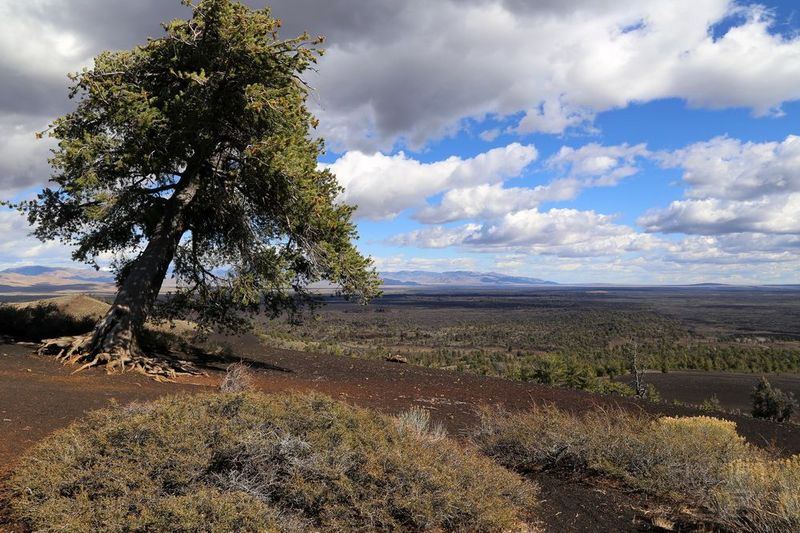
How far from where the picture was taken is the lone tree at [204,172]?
1141 cm

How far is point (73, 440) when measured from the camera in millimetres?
4379

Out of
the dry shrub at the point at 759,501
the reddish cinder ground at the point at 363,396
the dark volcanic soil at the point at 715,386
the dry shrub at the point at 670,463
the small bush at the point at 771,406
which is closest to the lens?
the dry shrub at the point at 759,501

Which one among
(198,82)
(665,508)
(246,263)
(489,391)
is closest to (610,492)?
(665,508)

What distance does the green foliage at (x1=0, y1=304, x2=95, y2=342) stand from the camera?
50.7 ft

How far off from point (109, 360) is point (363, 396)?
5.96 m

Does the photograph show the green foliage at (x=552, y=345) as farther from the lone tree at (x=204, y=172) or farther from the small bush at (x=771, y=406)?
the lone tree at (x=204, y=172)

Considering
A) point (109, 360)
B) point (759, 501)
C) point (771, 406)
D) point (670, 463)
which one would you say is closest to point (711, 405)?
point (771, 406)

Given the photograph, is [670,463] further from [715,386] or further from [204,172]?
[715,386]

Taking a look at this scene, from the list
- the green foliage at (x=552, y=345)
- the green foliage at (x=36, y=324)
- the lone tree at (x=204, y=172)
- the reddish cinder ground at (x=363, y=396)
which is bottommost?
the green foliage at (x=552, y=345)

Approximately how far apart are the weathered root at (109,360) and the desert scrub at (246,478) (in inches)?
295

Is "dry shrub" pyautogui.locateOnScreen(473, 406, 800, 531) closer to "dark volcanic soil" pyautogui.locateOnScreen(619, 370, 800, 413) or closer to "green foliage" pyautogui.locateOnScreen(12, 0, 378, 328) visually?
"green foliage" pyautogui.locateOnScreen(12, 0, 378, 328)

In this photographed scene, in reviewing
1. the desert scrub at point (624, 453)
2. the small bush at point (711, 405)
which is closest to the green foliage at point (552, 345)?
the small bush at point (711, 405)

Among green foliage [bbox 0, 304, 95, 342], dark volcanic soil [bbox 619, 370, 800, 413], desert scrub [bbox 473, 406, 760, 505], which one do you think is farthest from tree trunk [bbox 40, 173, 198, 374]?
dark volcanic soil [bbox 619, 370, 800, 413]

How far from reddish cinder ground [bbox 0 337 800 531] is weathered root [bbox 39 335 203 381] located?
1.06ft
